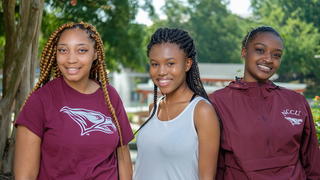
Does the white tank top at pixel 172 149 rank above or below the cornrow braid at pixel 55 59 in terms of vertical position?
below

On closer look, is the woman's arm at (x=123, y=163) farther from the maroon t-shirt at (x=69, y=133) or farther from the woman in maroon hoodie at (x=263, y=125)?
the woman in maroon hoodie at (x=263, y=125)

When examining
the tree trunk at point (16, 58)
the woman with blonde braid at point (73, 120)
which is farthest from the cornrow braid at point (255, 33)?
the tree trunk at point (16, 58)

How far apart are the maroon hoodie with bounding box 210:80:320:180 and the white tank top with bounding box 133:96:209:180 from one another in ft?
0.81

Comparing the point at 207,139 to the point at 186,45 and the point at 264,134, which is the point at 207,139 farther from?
the point at 186,45

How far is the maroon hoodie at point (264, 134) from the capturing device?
2.86m

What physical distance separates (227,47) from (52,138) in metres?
47.3

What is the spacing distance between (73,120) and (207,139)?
2.41 feet

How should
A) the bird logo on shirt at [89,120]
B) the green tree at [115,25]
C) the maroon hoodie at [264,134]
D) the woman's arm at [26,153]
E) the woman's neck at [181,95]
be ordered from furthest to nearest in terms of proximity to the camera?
the green tree at [115,25]
the woman's neck at [181,95]
the maroon hoodie at [264,134]
the bird logo on shirt at [89,120]
the woman's arm at [26,153]

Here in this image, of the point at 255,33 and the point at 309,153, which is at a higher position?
the point at 255,33

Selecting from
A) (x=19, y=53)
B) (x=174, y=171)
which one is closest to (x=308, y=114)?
(x=174, y=171)

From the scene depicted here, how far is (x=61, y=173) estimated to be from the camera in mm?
2637

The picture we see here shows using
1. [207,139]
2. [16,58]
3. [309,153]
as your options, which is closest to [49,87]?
[207,139]

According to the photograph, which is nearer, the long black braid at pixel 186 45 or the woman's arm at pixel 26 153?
the woman's arm at pixel 26 153

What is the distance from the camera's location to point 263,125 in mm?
2889
